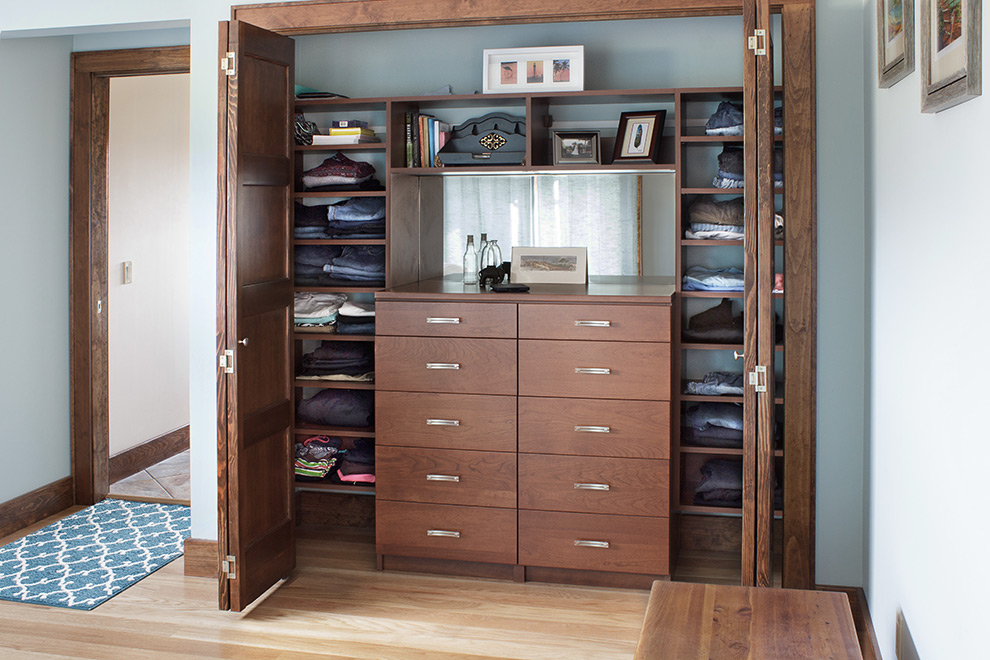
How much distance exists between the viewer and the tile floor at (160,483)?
4508mm

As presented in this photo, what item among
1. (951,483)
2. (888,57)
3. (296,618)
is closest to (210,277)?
(296,618)

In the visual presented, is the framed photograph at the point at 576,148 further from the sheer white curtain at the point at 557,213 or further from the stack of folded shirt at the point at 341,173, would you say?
the stack of folded shirt at the point at 341,173

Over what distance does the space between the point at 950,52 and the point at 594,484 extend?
6.42 ft

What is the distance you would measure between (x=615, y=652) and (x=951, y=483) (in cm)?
138

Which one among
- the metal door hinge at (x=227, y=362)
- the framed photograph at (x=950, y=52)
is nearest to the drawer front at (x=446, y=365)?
the metal door hinge at (x=227, y=362)

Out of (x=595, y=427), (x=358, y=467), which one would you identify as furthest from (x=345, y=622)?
(x=595, y=427)

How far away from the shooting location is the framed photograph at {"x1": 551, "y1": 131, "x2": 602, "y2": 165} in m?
3.48

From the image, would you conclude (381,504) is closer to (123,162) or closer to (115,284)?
(115,284)

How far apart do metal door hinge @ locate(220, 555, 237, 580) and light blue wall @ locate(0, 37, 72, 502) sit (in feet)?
4.76

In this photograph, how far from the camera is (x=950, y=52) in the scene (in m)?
1.64

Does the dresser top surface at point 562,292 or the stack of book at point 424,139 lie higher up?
the stack of book at point 424,139

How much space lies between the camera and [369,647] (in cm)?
285

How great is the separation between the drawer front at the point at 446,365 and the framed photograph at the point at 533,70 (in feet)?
3.19

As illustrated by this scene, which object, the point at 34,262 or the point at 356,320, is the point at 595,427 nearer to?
the point at 356,320
